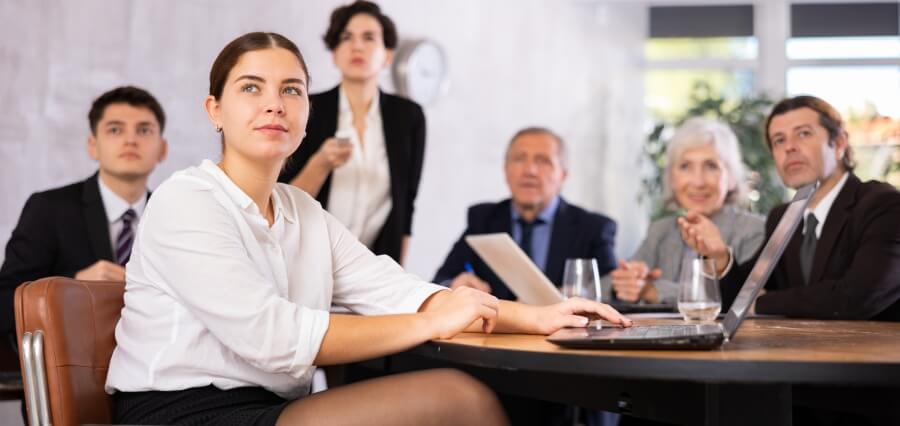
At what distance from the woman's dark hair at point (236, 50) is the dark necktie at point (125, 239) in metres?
1.39

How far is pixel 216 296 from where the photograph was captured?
5.75 ft

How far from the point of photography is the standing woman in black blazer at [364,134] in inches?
158

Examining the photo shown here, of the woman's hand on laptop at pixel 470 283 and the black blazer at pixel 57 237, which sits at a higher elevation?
the black blazer at pixel 57 237

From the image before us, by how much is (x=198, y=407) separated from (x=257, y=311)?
0.71 ft

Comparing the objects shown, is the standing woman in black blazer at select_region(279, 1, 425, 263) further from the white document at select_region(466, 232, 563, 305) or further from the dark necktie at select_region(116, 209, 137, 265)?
the white document at select_region(466, 232, 563, 305)

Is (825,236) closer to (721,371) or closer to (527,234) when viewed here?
(527,234)

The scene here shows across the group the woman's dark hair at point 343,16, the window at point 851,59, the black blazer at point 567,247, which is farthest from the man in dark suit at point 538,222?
the window at point 851,59

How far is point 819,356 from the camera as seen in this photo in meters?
1.48

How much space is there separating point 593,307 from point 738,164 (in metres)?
2.27

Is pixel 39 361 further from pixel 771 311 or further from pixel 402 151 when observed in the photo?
pixel 402 151

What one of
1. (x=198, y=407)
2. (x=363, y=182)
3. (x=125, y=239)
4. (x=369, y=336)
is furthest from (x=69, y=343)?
(x=363, y=182)

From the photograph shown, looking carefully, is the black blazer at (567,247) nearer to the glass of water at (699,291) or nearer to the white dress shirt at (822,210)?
the white dress shirt at (822,210)

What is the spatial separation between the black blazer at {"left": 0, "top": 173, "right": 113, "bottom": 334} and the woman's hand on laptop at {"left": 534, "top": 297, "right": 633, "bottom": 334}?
5.48ft

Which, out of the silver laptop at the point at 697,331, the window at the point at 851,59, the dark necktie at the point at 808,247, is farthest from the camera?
the window at the point at 851,59
